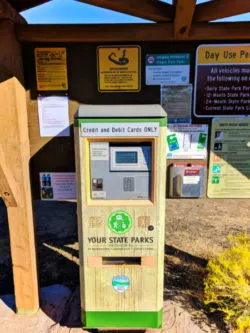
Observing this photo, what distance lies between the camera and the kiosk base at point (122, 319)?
236cm

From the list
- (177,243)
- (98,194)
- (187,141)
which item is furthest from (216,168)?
(177,243)

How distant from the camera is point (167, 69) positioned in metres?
2.36

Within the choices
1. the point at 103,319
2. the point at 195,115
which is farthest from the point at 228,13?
the point at 103,319

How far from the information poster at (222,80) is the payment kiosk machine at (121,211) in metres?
0.56

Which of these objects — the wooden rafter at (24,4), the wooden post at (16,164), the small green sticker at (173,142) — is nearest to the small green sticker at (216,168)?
the small green sticker at (173,142)

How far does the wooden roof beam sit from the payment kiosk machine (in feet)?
2.71

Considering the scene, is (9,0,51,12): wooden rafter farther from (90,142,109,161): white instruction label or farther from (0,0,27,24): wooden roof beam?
(90,142,109,161): white instruction label

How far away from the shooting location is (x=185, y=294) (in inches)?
123

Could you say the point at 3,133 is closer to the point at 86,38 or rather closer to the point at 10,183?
the point at 10,183

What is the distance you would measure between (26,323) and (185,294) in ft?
5.08

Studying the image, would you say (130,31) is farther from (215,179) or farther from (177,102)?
(215,179)

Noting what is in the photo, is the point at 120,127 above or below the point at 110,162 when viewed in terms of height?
above

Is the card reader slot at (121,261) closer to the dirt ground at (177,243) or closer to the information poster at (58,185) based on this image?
the information poster at (58,185)

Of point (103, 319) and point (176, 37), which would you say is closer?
point (176, 37)
